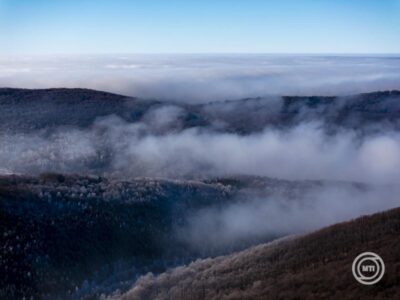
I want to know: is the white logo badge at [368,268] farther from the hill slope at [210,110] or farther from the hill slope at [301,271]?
the hill slope at [210,110]

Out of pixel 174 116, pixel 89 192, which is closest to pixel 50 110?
pixel 174 116

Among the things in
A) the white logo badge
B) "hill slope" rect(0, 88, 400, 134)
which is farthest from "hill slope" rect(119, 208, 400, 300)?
"hill slope" rect(0, 88, 400, 134)

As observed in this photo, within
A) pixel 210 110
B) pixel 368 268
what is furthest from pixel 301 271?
pixel 210 110

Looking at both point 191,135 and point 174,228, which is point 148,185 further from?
point 191,135

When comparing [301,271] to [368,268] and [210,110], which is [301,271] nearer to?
[368,268]

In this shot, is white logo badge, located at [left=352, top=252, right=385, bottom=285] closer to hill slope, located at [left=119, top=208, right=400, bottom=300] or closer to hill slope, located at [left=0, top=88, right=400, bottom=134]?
hill slope, located at [left=119, top=208, right=400, bottom=300]

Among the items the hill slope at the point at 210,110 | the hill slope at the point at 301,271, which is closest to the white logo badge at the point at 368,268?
the hill slope at the point at 301,271

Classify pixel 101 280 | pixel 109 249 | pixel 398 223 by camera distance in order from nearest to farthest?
pixel 398 223 < pixel 101 280 < pixel 109 249

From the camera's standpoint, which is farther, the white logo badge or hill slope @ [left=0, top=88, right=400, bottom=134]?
hill slope @ [left=0, top=88, right=400, bottom=134]
